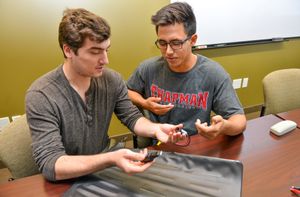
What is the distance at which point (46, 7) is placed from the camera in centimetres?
203

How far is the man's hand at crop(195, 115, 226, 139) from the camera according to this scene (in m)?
1.11

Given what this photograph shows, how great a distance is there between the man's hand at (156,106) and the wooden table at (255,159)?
0.87ft

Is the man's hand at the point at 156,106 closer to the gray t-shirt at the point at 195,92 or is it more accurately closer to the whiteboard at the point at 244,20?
the gray t-shirt at the point at 195,92

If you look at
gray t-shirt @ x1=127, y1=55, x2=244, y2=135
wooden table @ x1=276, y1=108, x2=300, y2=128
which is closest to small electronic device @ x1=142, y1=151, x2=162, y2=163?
gray t-shirt @ x1=127, y1=55, x2=244, y2=135

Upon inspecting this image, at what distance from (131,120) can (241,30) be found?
2095 mm

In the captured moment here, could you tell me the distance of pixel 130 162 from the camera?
906 mm

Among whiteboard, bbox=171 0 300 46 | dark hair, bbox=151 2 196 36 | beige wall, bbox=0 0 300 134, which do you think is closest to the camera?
dark hair, bbox=151 2 196 36

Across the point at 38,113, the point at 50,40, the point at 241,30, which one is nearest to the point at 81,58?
the point at 38,113

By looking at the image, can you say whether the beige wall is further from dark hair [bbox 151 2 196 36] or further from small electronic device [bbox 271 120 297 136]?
small electronic device [bbox 271 120 297 136]

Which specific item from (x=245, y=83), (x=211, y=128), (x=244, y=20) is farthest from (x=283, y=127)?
(x=245, y=83)

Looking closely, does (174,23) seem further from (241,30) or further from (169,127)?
(241,30)

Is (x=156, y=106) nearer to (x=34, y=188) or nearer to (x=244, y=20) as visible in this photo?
(x=34, y=188)

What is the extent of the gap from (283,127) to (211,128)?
16.5 inches

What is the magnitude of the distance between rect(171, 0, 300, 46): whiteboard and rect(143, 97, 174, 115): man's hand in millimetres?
1416
